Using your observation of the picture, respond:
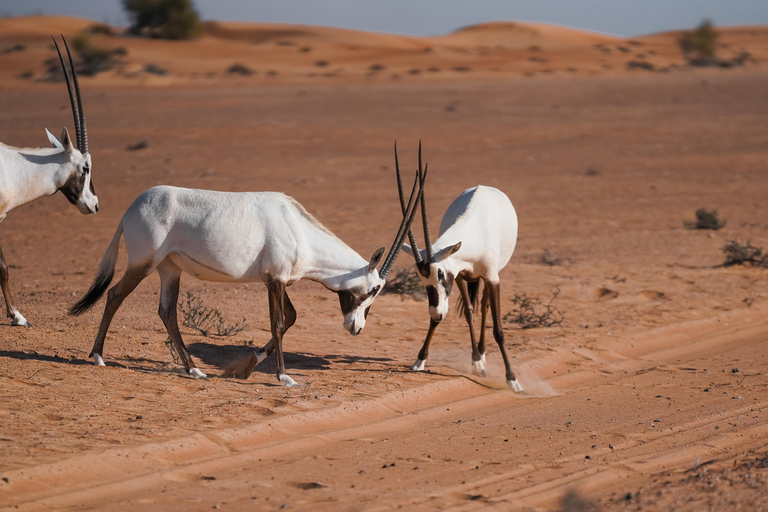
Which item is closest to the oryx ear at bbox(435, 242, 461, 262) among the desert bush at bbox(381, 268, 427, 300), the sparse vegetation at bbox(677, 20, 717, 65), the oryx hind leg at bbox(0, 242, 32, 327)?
the desert bush at bbox(381, 268, 427, 300)

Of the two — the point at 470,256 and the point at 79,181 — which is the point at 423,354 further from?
the point at 79,181

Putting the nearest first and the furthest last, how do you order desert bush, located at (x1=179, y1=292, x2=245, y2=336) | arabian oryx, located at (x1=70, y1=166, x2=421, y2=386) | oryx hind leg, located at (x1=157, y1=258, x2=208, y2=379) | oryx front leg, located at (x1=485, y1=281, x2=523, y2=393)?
arabian oryx, located at (x1=70, y1=166, x2=421, y2=386), oryx hind leg, located at (x1=157, y1=258, x2=208, y2=379), oryx front leg, located at (x1=485, y1=281, x2=523, y2=393), desert bush, located at (x1=179, y1=292, x2=245, y2=336)

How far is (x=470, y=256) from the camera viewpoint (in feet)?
23.5

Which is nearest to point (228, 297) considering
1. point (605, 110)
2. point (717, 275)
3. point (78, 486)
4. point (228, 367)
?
point (228, 367)

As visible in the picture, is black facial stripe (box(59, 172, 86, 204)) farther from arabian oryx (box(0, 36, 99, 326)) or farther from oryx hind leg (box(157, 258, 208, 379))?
oryx hind leg (box(157, 258, 208, 379))

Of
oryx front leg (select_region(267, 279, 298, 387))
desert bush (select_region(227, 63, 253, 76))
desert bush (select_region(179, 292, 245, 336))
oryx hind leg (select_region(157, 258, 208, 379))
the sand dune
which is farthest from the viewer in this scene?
desert bush (select_region(227, 63, 253, 76))

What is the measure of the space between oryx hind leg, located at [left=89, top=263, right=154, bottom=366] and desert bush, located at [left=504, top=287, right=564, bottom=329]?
444 centimetres

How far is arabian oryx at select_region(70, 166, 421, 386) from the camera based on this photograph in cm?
654

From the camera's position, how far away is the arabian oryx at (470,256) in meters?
6.75

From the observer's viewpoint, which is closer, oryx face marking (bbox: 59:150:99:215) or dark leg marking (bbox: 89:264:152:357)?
dark leg marking (bbox: 89:264:152:357)

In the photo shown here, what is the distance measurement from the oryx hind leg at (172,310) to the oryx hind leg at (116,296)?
225mm

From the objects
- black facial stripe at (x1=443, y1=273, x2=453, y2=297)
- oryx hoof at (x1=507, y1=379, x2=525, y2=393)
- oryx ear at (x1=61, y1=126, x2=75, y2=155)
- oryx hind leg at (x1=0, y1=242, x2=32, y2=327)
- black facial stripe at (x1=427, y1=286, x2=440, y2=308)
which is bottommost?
oryx hoof at (x1=507, y1=379, x2=525, y2=393)

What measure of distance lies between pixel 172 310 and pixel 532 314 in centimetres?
439

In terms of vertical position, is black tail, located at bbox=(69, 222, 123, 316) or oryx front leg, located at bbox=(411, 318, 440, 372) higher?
black tail, located at bbox=(69, 222, 123, 316)
